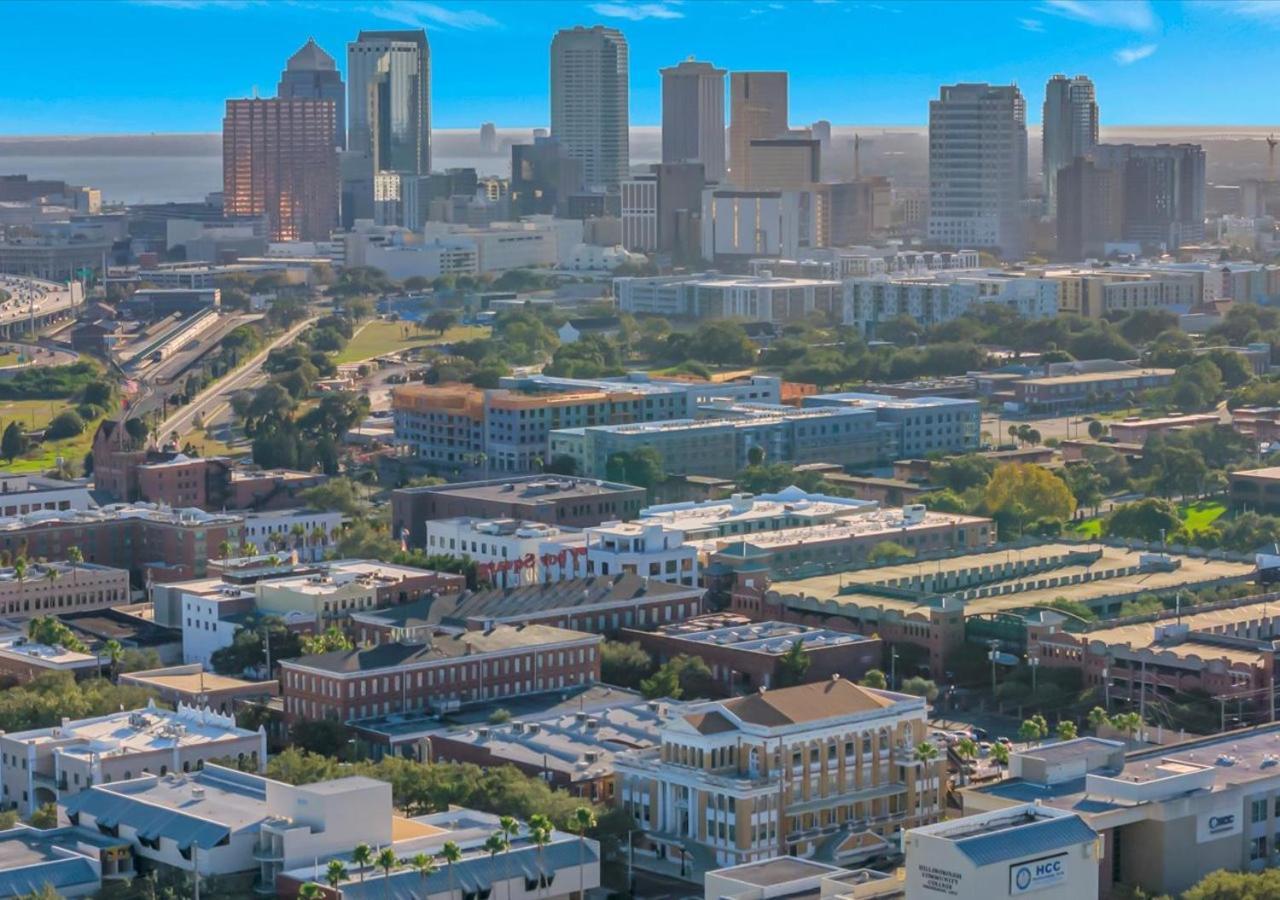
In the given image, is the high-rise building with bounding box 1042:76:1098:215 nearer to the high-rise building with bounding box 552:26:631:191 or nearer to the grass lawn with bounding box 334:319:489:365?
the high-rise building with bounding box 552:26:631:191

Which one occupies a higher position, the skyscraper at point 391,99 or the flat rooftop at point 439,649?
the skyscraper at point 391,99

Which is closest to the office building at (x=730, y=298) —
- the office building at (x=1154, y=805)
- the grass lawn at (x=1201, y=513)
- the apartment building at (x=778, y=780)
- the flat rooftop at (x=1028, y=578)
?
the grass lawn at (x=1201, y=513)

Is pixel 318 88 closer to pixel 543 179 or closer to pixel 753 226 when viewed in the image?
pixel 543 179

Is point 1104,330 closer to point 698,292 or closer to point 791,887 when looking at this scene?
point 698,292

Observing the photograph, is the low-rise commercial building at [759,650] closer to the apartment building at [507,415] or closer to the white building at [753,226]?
the apartment building at [507,415]

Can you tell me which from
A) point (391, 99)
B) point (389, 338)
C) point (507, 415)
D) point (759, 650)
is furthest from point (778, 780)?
point (391, 99)
